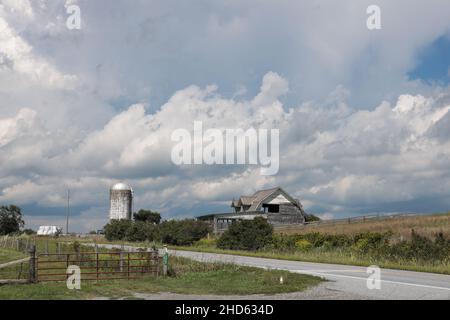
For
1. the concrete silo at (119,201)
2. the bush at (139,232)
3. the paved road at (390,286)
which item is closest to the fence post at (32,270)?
the paved road at (390,286)

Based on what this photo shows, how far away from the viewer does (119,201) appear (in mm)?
87250

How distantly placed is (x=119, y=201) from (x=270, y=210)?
24.4 m

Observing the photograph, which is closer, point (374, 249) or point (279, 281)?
point (279, 281)

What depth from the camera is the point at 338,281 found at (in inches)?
800

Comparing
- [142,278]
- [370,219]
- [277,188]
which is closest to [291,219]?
[277,188]

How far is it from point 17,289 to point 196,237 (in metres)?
47.5

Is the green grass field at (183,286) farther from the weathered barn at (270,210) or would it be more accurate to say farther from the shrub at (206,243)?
the weathered barn at (270,210)

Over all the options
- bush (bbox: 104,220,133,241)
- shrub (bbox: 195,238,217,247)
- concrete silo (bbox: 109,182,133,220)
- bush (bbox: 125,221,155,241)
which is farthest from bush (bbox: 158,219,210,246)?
concrete silo (bbox: 109,182,133,220)

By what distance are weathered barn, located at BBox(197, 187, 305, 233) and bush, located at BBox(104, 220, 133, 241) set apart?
9.59 m

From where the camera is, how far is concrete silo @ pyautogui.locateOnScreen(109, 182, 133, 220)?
86875 mm
